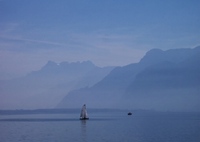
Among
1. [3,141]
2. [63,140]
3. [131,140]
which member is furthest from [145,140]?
[3,141]

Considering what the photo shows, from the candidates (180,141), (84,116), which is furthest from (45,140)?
(84,116)

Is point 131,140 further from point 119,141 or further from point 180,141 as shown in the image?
point 180,141

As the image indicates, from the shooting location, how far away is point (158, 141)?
75.3 m

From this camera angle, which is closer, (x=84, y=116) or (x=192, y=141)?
(x=192, y=141)

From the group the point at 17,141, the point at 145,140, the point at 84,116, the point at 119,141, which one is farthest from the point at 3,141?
the point at 84,116

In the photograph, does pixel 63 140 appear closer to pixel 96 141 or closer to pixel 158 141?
pixel 96 141

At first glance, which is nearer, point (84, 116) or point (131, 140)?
point (131, 140)

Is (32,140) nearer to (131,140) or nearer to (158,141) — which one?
(131,140)

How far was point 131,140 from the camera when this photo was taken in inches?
3022

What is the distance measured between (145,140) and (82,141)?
46.0 ft

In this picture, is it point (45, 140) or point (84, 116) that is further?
point (84, 116)

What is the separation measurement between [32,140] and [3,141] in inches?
256

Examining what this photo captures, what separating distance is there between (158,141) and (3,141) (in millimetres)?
34335

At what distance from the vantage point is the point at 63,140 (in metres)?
77.4
